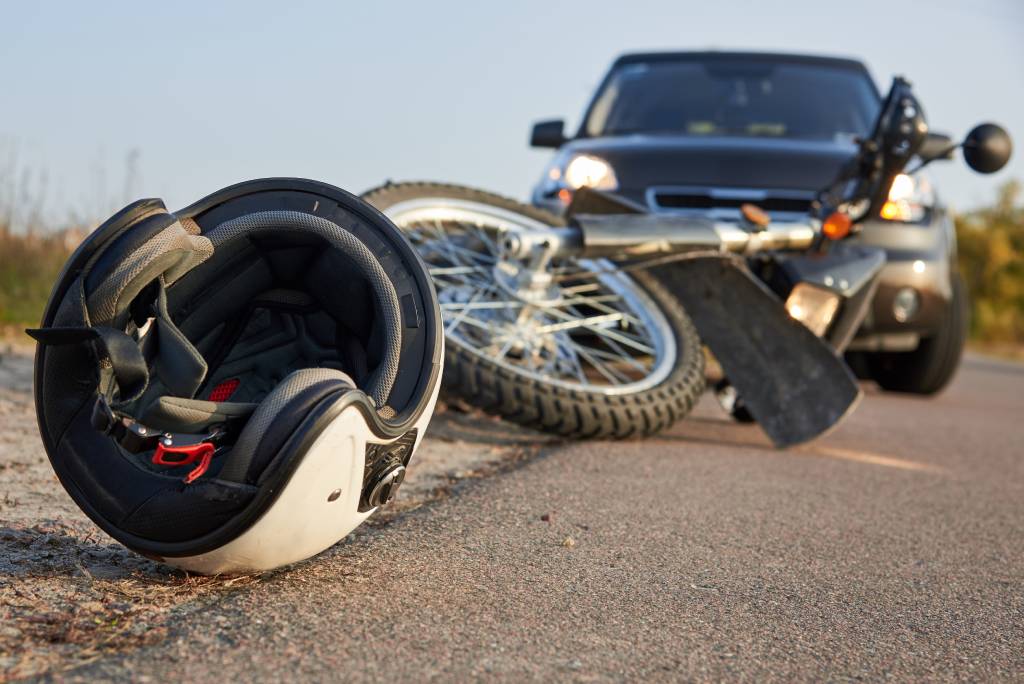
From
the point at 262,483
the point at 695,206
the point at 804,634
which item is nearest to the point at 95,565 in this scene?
the point at 262,483

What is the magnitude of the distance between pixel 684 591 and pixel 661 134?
13.3 feet

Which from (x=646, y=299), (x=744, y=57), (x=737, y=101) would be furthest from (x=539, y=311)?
(x=744, y=57)

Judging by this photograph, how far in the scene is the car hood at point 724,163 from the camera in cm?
528

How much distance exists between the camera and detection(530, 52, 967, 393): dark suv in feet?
17.4

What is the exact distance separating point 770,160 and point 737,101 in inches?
47.2

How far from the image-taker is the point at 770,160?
5348 mm

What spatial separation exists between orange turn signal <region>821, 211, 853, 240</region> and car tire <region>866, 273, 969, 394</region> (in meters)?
1.27

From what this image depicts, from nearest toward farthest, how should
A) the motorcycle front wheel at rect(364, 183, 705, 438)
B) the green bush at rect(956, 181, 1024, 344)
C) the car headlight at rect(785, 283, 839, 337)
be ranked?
the motorcycle front wheel at rect(364, 183, 705, 438) → the car headlight at rect(785, 283, 839, 337) → the green bush at rect(956, 181, 1024, 344)

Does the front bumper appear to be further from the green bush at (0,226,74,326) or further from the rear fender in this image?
the green bush at (0,226,74,326)

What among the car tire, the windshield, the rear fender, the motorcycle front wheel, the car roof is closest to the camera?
the motorcycle front wheel

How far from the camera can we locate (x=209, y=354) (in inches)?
94.3

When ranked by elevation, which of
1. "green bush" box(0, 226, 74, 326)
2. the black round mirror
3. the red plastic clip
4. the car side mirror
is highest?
the red plastic clip

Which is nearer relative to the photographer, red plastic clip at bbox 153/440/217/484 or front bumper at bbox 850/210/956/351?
red plastic clip at bbox 153/440/217/484

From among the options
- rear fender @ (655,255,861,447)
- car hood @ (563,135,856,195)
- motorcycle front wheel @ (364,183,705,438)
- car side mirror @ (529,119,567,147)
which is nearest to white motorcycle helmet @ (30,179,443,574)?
motorcycle front wheel @ (364,183,705,438)
